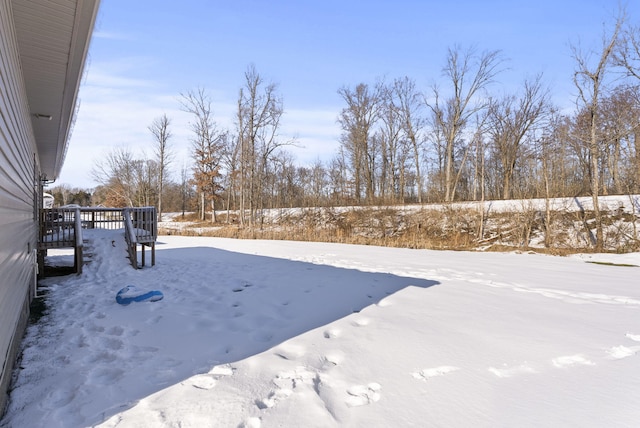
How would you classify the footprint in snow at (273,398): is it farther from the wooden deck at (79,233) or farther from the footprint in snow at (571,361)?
the wooden deck at (79,233)

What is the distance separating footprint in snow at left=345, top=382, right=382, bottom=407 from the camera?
A: 6.69 feet

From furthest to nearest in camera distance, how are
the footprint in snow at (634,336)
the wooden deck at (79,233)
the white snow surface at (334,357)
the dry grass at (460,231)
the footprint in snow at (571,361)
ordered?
the dry grass at (460,231) < the wooden deck at (79,233) < the footprint in snow at (634,336) < the footprint in snow at (571,361) < the white snow surface at (334,357)

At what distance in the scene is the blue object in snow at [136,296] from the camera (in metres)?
4.26

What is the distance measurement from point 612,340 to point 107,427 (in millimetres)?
4089

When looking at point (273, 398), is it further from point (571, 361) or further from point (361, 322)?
point (571, 361)

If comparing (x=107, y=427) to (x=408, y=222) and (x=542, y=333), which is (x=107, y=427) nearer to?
(x=542, y=333)

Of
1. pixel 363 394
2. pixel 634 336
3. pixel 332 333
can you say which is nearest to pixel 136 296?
pixel 332 333

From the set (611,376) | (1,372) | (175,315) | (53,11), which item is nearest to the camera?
(1,372)

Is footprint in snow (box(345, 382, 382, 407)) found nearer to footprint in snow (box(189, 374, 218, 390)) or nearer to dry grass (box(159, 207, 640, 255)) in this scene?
footprint in snow (box(189, 374, 218, 390))

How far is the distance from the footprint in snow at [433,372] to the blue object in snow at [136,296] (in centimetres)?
364

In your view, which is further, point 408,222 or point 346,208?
point 346,208

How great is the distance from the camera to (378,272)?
21.3ft

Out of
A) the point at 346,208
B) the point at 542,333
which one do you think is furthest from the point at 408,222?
the point at 542,333

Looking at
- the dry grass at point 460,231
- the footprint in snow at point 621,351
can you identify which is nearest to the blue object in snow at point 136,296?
the footprint in snow at point 621,351
